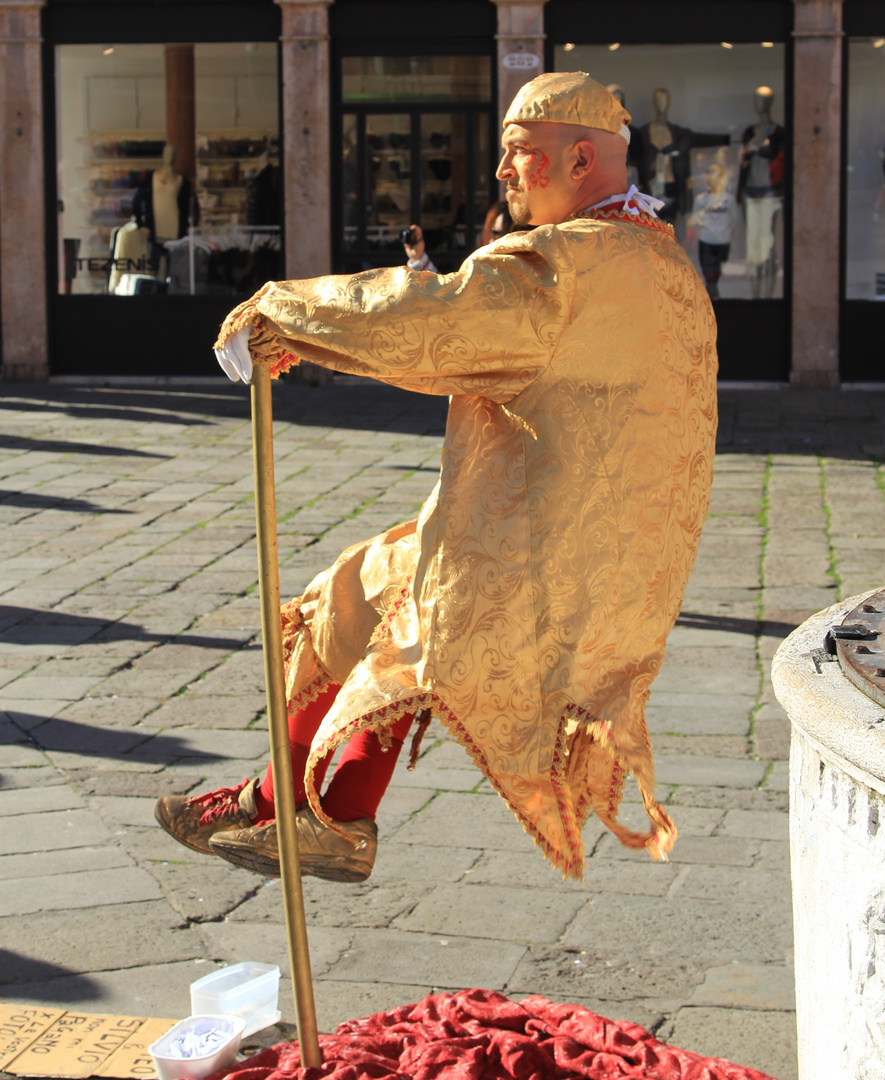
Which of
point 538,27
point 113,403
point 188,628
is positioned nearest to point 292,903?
point 188,628

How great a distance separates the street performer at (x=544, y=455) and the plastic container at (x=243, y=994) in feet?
1.93

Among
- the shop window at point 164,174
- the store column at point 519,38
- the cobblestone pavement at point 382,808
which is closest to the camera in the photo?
the cobblestone pavement at point 382,808

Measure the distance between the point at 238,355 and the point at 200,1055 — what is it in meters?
1.39

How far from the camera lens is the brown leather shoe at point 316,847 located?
9.48 ft

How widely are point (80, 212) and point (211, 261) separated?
1.41m

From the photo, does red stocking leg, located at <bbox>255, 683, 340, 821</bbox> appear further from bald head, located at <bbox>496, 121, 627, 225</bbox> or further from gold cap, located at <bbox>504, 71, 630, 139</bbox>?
gold cap, located at <bbox>504, 71, 630, 139</bbox>

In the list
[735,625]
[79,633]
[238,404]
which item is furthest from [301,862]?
[238,404]

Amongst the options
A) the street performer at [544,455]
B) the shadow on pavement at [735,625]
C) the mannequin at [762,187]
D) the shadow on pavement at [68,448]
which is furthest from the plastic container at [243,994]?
the mannequin at [762,187]

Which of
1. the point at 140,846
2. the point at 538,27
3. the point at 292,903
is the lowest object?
the point at 140,846

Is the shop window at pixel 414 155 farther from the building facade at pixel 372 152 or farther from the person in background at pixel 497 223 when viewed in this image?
the person in background at pixel 497 223

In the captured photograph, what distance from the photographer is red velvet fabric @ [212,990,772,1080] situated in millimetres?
2756

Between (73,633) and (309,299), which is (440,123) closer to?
(73,633)

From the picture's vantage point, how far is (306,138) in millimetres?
13836

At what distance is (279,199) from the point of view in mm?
14188
